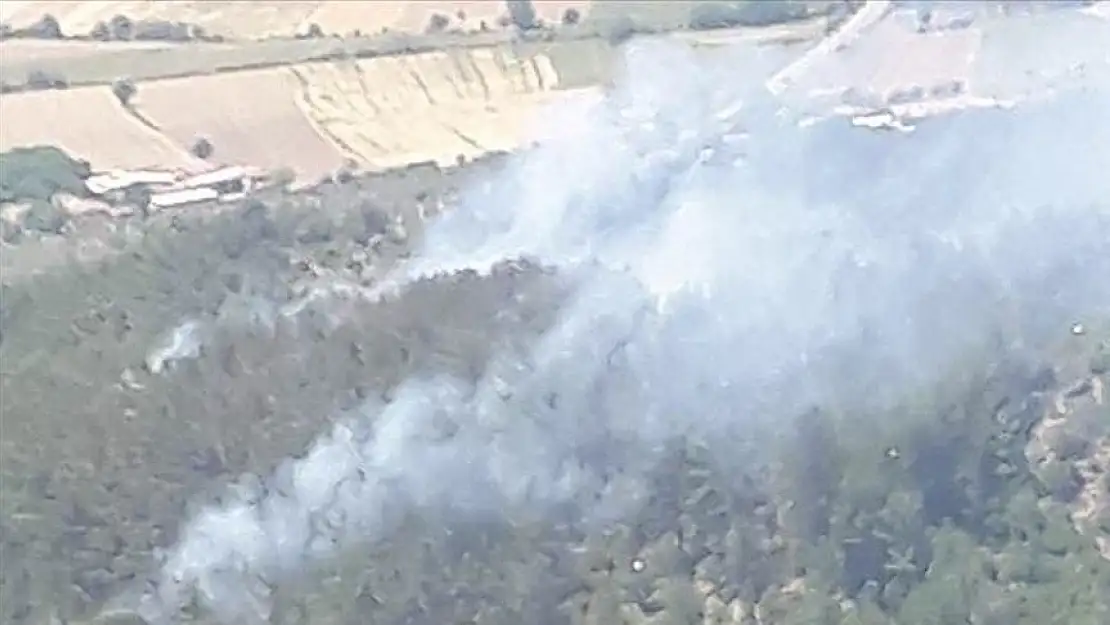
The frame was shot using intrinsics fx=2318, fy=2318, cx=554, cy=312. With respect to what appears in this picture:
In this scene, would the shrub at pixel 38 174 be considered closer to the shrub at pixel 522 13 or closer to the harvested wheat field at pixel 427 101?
the harvested wheat field at pixel 427 101

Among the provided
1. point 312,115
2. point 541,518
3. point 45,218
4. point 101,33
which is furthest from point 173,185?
point 541,518

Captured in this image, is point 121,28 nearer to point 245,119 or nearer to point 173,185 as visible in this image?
point 245,119

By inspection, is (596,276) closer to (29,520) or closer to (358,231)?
(358,231)

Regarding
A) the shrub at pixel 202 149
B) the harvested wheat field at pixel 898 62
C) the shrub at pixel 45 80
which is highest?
the shrub at pixel 45 80

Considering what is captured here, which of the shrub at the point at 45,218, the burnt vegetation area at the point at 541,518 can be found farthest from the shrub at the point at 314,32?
the burnt vegetation area at the point at 541,518

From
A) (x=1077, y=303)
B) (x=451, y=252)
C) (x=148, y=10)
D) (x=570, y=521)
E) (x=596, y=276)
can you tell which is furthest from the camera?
(x=148, y=10)

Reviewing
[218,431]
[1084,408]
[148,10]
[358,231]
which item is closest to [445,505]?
[218,431]

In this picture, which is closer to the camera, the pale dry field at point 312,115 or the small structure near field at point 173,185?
the small structure near field at point 173,185

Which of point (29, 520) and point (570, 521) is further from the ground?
point (29, 520)

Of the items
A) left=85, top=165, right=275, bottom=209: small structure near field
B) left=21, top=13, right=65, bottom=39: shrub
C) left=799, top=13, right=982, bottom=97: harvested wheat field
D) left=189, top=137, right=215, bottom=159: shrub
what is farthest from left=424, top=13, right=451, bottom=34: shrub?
left=799, top=13, right=982, bottom=97: harvested wheat field
